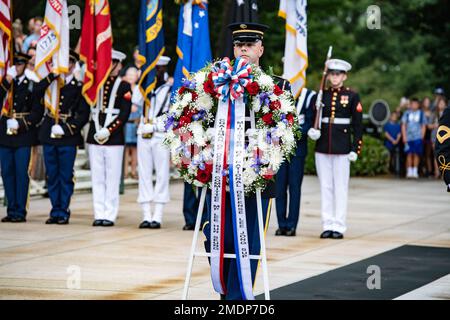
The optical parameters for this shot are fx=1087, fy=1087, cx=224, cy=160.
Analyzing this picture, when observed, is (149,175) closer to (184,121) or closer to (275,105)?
(184,121)

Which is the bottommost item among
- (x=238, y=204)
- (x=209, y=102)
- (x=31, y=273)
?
(x=31, y=273)

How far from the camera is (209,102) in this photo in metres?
8.16

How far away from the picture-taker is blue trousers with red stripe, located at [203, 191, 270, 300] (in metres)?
8.34

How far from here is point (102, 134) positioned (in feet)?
46.9

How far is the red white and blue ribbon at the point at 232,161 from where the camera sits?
8.02m

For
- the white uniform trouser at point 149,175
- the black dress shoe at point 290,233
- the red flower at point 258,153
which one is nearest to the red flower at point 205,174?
the red flower at point 258,153

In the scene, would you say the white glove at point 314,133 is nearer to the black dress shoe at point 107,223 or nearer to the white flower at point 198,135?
the black dress shoe at point 107,223

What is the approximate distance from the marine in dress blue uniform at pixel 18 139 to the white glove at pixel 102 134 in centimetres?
106

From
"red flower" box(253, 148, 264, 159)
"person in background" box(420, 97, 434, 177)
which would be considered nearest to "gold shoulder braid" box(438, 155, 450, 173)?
"red flower" box(253, 148, 264, 159)
